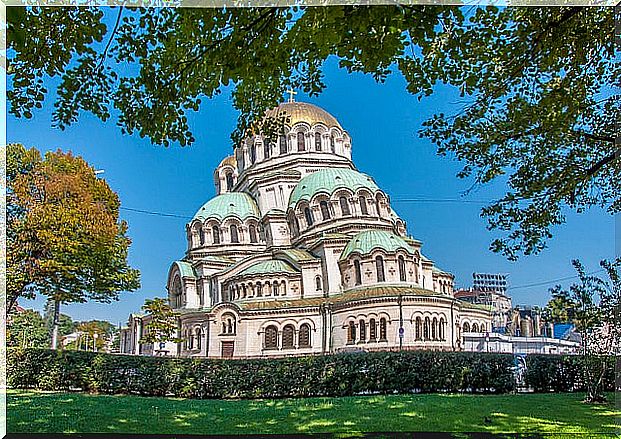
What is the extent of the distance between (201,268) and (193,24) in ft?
12.2

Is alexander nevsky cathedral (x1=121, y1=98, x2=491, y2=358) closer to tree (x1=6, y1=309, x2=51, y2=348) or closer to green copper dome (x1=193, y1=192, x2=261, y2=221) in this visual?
green copper dome (x1=193, y1=192, x2=261, y2=221)

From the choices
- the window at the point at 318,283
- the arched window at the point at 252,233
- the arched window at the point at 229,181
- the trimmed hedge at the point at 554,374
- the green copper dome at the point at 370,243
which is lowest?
the trimmed hedge at the point at 554,374

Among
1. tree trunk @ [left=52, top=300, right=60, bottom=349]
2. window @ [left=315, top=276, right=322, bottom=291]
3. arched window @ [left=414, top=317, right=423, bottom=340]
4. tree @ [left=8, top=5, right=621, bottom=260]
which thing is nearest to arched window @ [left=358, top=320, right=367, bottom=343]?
arched window @ [left=414, top=317, right=423, bottom=340]

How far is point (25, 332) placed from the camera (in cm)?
514

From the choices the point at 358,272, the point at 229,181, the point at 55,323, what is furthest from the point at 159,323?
the point at 358,272

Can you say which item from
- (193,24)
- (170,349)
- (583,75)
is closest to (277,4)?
(193,24)

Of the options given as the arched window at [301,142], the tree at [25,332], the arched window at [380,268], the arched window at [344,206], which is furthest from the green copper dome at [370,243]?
the tree at [25,332]

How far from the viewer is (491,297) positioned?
17.1ft

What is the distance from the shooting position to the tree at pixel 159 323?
16.8 ft

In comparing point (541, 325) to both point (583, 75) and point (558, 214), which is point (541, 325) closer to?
point (558, 214)

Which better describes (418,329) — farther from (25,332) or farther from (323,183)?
(25,332)

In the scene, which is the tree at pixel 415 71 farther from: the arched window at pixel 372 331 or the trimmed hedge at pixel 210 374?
the trimmed hedge at pixel 210 374

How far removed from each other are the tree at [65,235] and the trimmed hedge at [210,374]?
1.07 ft

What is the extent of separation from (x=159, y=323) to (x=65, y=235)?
139 cm
